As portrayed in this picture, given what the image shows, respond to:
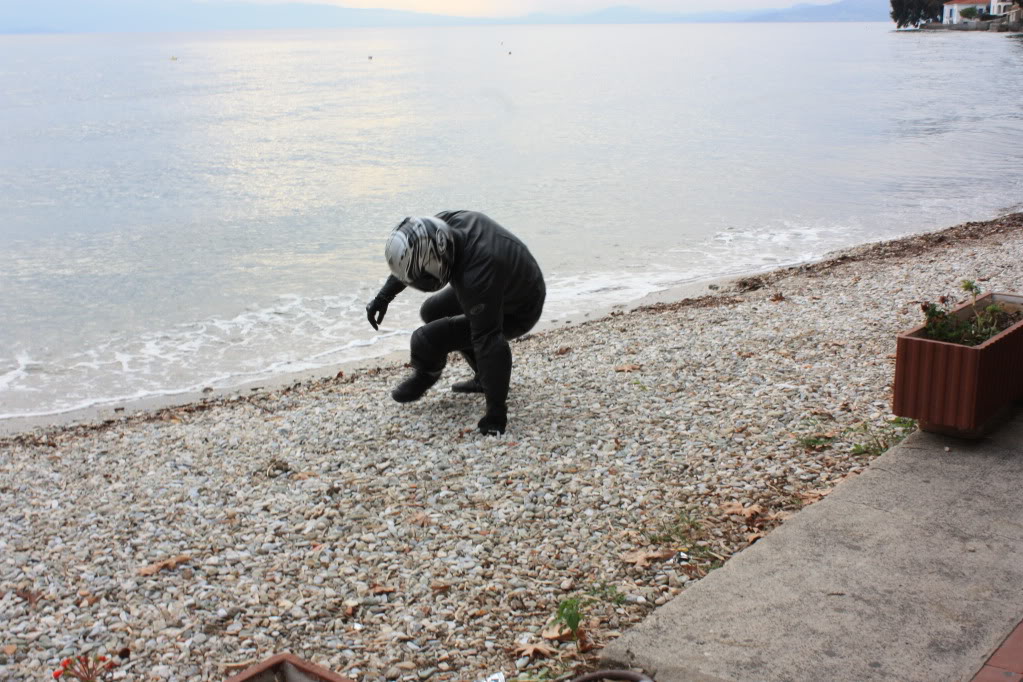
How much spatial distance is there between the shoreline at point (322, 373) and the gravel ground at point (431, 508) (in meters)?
1.12

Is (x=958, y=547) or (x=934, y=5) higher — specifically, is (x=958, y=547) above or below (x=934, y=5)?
below

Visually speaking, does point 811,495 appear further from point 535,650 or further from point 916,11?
point 916,11

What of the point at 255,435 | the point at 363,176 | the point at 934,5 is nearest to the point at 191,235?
the point at 363,176

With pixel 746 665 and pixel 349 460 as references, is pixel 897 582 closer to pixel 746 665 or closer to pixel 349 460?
pixel 746 665

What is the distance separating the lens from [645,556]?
4496 millimetres

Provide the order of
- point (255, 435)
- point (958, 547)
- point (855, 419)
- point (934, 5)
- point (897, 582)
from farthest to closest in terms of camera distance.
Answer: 1. point (934, 5)
2. point (255, 435)
3. point (855, 419)
4. point (958, 547)
5. point (897, 582)

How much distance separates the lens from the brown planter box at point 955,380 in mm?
4914

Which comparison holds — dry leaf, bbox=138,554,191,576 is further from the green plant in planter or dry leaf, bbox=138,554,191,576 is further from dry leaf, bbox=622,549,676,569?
the green plant in planter

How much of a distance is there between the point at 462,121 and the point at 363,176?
20.1 metres

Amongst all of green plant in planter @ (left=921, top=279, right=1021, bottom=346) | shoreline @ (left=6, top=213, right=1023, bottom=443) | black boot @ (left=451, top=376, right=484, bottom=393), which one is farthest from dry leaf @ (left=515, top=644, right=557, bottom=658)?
shoreline @ (left=6, top=213, right=1023, bottom=443)

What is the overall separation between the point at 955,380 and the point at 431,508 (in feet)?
9.45

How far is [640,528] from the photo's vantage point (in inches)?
191

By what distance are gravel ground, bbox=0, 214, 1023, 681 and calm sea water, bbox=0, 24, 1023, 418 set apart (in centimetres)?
483

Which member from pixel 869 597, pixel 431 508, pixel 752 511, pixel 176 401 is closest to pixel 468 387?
pixel 431 508
